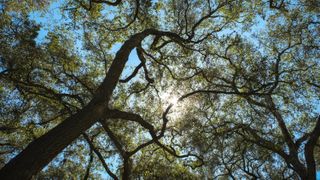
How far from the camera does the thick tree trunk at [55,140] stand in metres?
5.73

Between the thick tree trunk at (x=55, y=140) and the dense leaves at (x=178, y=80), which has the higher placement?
the dense leaves at (x=178, y=80)

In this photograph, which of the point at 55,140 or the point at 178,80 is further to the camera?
the point at 178,80

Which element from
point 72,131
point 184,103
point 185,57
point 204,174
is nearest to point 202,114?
point 184,103

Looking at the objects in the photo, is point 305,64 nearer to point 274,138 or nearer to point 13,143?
point 274,138

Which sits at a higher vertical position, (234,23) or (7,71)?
(234,23)

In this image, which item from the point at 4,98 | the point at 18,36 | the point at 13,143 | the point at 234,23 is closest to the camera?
the point at 18,36

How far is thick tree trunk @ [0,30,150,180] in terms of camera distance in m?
5.73

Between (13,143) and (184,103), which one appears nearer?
(184,103)

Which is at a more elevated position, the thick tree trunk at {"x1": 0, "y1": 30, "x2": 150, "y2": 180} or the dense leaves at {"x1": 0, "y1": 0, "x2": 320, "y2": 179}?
the dense leaves at {"x1": 0, "y1": 0, "x2": 320, "y2": 179}

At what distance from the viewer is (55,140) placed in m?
6.54

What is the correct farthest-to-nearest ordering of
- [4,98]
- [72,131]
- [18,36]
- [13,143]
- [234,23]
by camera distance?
[13,143] < [234,23] < [4,98] < [18,36] < [72,131]

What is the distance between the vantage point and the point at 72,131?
6.93 metres

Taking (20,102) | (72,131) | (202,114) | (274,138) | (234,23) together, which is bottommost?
(72,131)

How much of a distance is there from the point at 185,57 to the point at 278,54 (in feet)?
19.1
